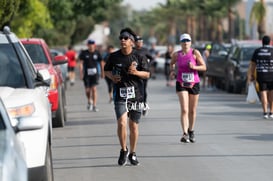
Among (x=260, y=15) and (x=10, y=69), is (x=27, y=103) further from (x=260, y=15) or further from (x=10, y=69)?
(x=260, y=15)

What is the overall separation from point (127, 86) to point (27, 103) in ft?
13.2

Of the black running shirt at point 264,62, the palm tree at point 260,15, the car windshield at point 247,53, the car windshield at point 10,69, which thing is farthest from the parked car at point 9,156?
the palm tree at point 260,15

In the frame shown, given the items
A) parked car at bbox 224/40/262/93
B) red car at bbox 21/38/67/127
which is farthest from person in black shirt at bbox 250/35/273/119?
parked car at bbox 224/40/262/93

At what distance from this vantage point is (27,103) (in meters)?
8.83

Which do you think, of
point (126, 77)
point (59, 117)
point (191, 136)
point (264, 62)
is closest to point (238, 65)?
point (264, 62)

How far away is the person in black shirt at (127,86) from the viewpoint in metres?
12.6

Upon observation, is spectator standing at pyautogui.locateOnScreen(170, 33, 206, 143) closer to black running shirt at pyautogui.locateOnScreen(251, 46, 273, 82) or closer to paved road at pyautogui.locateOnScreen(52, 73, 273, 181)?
paved road at pyautogui.locateOnScreen(52, 73, 273, 181)

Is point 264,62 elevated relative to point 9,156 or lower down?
lower down

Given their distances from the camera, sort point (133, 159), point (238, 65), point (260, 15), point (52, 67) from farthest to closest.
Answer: point (260, 15)
point (238, 65)
point (52, 67)
point (133, 159)

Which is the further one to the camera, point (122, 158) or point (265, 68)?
point (265, 68)

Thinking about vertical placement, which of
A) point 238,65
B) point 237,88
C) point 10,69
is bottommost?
point 237,88

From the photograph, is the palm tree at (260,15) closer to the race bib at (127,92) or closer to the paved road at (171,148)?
the paved road at (171,148)

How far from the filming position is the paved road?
11727 millimetres

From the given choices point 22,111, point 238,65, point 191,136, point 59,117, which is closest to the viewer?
point 22,111
